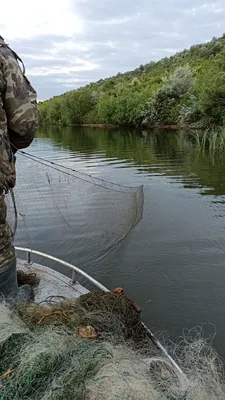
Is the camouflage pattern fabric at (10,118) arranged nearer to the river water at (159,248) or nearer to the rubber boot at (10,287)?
the rubber boot at (10,287)

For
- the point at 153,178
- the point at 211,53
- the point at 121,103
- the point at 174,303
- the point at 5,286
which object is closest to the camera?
the point at 5,286

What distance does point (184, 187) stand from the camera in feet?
42.5

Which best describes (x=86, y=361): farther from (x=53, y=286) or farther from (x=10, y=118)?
(x=53, y=286)

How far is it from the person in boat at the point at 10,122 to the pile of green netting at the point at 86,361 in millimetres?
369

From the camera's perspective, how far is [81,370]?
205 centimetres

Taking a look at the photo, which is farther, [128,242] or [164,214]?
[164,214]

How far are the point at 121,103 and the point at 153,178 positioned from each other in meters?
39.5

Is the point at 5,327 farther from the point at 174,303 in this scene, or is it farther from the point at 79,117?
the point at 79,117

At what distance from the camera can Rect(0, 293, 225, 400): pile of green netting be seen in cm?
195

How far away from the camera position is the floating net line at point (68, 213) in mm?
7438

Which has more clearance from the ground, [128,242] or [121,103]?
[121,103]

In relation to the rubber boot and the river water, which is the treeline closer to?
the river water

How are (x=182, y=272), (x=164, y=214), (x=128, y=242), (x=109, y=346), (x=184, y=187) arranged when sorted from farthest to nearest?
(x=184, y=187) → (x=164, y=214) → (x=128, y=242) → (x=182, y=272) → (x=109, y=346)

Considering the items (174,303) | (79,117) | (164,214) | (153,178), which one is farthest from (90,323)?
(79,117)
